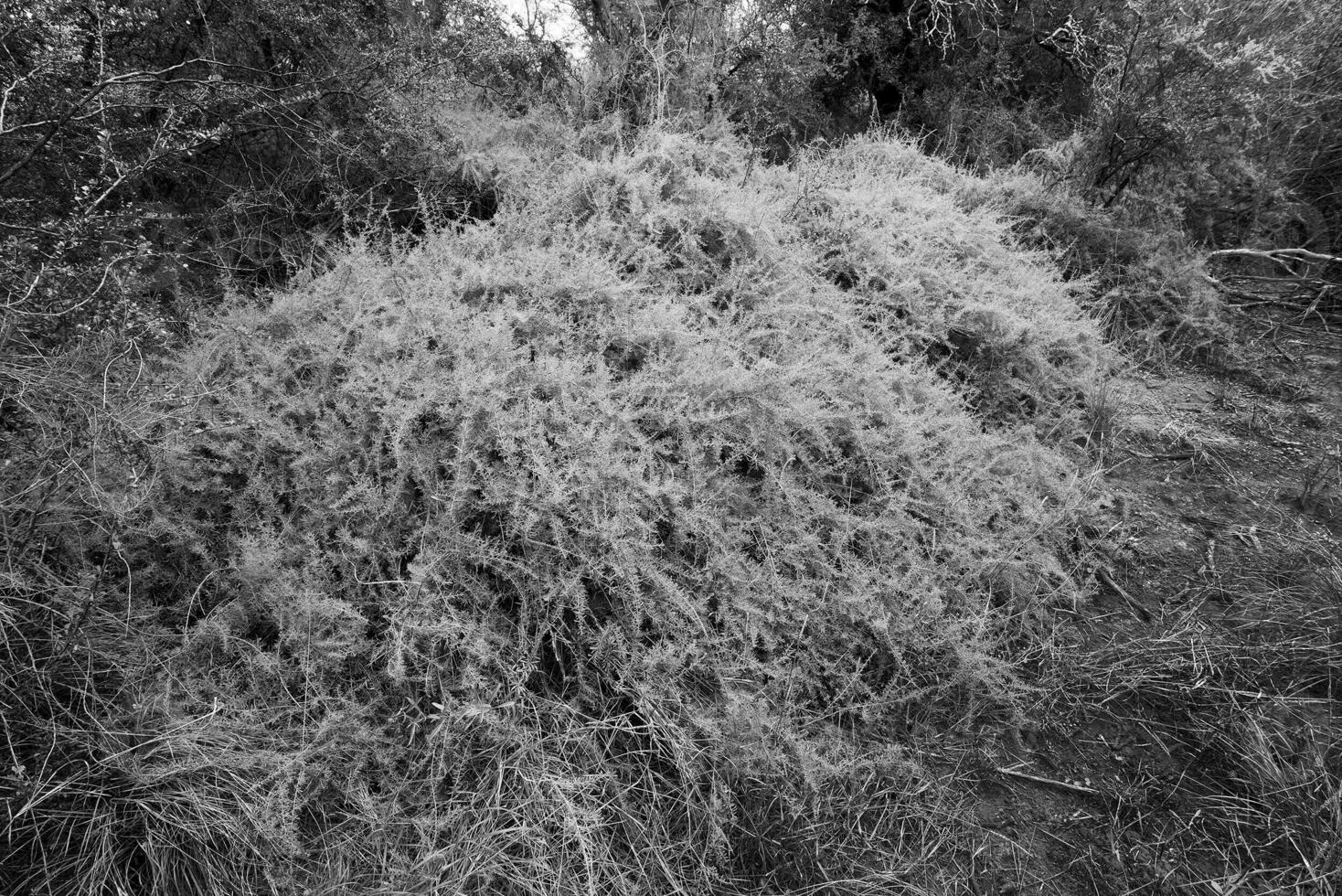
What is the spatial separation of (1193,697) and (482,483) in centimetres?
239

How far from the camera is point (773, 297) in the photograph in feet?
9.90

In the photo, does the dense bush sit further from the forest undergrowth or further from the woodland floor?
the woodland floor

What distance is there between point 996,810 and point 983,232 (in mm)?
3096

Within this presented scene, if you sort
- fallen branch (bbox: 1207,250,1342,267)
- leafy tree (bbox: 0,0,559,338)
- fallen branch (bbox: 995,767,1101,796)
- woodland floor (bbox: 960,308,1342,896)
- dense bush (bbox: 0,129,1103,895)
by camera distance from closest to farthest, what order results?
→ dense bush (bbox: 0,129,1103,895)
woodland floor (bbox: 960,308,1342,896)
fallen branch (bbox: 995,767,1101,796)
leafy tree (bbox: 0,0,559,338)
fallen branch (bbox: 1207,250,1342,267)

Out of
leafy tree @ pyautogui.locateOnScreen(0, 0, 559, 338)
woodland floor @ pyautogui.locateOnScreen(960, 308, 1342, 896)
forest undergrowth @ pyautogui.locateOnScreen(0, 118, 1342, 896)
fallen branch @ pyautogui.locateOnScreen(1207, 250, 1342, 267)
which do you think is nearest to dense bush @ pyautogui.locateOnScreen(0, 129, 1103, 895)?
forest undergrowth @ pyautogui.locateOnScreen(0, 118, 1342, 896)

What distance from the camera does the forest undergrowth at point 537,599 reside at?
5.74 feet

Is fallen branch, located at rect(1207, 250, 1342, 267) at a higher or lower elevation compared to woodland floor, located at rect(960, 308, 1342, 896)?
higher

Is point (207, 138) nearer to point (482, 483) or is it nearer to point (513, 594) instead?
point (482, 483)

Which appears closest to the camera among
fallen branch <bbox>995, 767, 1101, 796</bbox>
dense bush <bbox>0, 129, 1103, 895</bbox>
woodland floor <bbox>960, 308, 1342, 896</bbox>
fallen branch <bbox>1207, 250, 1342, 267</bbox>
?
dense bush <bbox>0, 129, 1103, 895</bbox>

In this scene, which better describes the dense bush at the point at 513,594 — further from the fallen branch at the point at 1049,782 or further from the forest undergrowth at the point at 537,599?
the fallen branch at the point at 1049,782

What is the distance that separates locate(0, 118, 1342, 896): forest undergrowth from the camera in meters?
1.75

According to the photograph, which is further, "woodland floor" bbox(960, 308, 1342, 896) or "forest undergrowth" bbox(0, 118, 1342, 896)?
"woodland floor" bbox(960, 308, 1342, 896)

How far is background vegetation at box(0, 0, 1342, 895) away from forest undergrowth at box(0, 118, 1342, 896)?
15mm

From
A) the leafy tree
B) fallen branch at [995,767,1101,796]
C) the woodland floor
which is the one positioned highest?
the leafy tree
